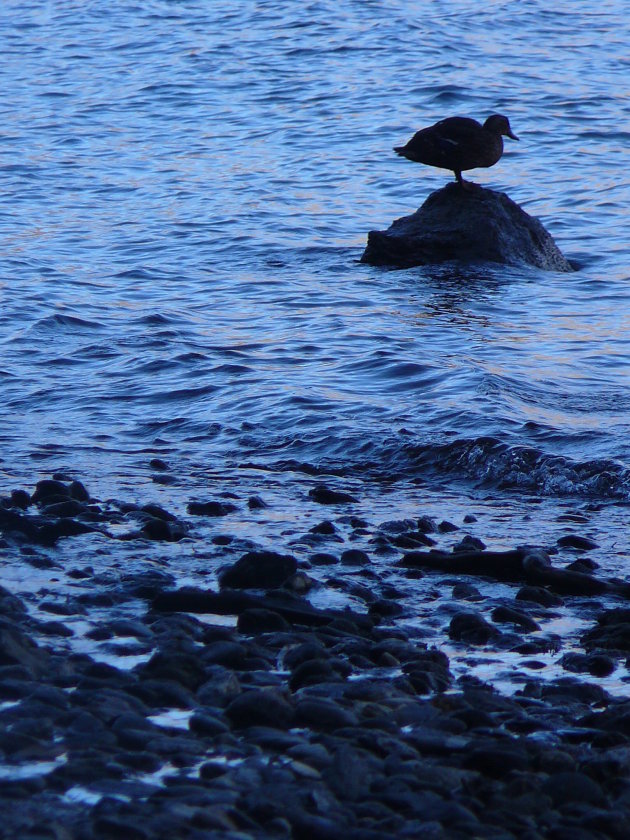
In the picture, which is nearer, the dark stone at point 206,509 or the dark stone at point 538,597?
the dark stone at point 538,597

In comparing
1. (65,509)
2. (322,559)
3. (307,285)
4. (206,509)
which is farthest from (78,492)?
(307,285)

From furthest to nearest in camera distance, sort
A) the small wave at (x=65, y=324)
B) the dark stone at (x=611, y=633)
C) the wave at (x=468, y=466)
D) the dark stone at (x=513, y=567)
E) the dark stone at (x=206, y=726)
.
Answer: the small wave at (x=65, y=324) < the wave at (x=468, y=466) < the dark stone at (x=513, y=567) < the dark stone at (x=611, y=633) < the dark stone at (x=206, y=726)

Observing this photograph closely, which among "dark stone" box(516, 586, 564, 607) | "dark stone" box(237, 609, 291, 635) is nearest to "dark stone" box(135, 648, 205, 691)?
"dark stone" box(237, 609, 291, 635)

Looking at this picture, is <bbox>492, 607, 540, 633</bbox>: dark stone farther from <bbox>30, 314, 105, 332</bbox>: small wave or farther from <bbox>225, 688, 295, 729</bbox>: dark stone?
<bbox>30, 314, 105, 332</bbox>: small wave

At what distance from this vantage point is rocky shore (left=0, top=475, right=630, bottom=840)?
3070 millimetres

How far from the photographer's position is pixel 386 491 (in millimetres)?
6629

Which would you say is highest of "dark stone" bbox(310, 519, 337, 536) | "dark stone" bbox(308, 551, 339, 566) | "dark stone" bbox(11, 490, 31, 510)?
"dark stone" bbox(11, 490, 31, 510)

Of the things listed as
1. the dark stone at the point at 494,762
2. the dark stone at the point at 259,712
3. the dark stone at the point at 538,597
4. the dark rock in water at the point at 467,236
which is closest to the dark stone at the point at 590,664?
the dark stone at the point at 538,597

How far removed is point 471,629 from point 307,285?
712cm

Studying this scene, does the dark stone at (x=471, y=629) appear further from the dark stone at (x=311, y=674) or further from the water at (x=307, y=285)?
the water at (x=307, y=285)

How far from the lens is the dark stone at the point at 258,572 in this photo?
4918mm

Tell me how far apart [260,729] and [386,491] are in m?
3.16

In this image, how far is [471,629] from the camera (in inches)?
177

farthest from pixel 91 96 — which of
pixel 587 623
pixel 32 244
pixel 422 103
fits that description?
pixel 587 623
